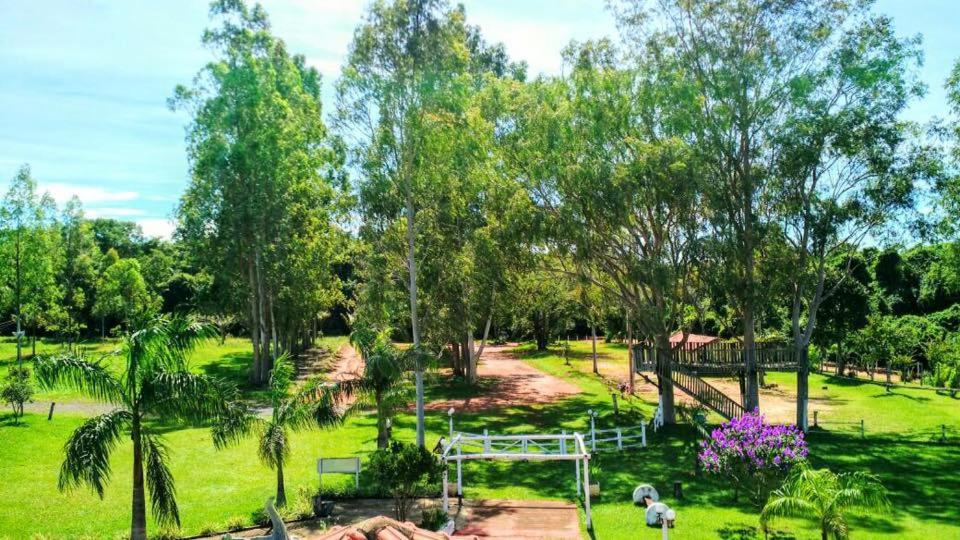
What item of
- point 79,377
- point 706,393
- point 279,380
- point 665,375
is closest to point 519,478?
point 279,380

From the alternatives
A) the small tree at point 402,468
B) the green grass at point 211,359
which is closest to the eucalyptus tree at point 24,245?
A: the green grass at point 211,359

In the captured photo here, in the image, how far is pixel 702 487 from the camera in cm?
1927

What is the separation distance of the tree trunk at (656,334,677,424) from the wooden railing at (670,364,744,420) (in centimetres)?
28

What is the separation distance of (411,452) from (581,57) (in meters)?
17.2

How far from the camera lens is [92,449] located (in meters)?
12.6

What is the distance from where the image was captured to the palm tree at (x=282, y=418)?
14.8m

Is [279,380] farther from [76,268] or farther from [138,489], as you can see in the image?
[76,268]

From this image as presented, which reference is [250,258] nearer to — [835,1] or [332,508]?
[332,508]

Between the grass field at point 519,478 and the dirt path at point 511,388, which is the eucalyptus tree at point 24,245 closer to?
the grass field at point 519,478

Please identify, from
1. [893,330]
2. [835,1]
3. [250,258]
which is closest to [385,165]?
[250,258]

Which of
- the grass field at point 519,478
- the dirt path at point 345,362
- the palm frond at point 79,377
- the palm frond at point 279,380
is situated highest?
the palm frond at point 79,377

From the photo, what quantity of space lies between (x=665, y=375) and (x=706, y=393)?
204cm

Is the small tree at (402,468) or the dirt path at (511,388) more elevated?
the small tree at (402,468)

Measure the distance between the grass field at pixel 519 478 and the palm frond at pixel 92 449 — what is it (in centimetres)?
358
